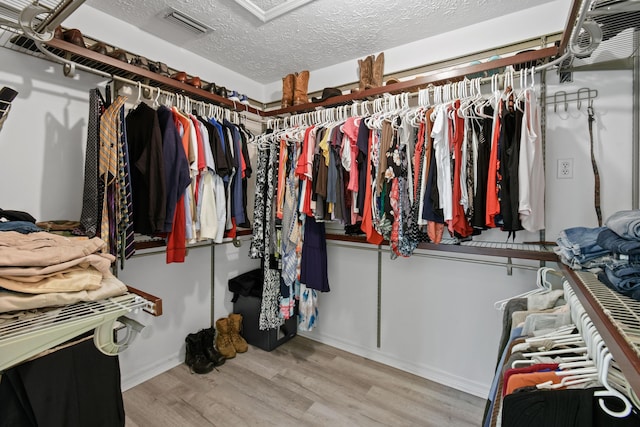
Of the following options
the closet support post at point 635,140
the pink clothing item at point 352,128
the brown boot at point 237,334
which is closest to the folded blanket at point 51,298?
the pink clothing item at point 352,128

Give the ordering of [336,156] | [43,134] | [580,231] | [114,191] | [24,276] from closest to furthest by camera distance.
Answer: [24,276] < [580,231] < [114,191] < [43,134] < [336,156]

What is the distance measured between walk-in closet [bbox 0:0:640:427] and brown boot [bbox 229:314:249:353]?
14mm

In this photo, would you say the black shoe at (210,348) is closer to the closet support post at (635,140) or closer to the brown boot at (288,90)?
the brown boot at (288,90)

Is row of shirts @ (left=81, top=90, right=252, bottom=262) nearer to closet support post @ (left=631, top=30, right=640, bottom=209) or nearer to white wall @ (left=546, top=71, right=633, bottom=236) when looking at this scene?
white wall @ (left=546, top=71, right=633, bottom=236)

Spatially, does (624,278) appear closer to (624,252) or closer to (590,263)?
Answer: (624,252)

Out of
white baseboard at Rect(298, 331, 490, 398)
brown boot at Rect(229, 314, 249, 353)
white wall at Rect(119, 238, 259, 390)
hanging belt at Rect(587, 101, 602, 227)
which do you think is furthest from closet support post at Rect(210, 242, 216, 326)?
hanging belt at Rect(587, 101, 602, 227)

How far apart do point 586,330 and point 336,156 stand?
1.51 meters

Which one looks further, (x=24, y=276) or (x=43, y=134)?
(x=43, y=134)

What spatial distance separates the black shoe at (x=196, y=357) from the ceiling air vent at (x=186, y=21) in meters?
2.26

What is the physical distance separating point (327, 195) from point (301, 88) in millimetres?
1119

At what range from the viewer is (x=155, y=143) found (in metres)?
1.71

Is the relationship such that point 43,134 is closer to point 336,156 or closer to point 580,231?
point 336,156

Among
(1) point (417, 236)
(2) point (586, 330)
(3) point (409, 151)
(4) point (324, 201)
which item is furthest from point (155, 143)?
(2) point (586, 330)

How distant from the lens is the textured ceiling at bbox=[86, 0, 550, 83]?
6.03 ft
